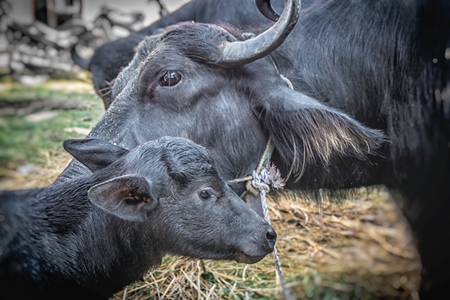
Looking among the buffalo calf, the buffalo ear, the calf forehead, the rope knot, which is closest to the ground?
the rope knot

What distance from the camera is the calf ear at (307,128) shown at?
2777mm

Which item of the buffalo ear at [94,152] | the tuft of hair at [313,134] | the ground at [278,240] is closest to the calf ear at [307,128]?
the tuft of hair at [313,134]

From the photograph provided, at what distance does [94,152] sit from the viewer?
8.26 feet

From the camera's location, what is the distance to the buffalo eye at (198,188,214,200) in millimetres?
2471

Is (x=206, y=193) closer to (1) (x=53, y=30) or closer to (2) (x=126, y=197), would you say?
(2) (x=126, y=197)

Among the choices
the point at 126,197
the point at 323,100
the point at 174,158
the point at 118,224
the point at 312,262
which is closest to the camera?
the point at 126,197

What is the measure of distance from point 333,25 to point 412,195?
4.35 ft

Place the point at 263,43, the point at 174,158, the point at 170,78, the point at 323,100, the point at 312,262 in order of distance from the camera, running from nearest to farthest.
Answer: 1. the point at 174,158
2. the point at 263,43
3. the point at 170,78
4. the point at 323,100
5. the point at 312,262

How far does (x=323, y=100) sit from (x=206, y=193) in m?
1.13

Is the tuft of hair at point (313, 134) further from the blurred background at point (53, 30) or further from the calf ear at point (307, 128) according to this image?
the blurred background at point (53, 30)

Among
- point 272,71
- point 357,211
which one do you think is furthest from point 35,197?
point 357,211

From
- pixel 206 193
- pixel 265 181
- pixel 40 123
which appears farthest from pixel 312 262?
pixel 40 123

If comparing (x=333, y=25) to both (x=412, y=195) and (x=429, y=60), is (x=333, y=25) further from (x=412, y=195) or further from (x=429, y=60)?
(x=412, y=195)

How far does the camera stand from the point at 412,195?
143 inches
